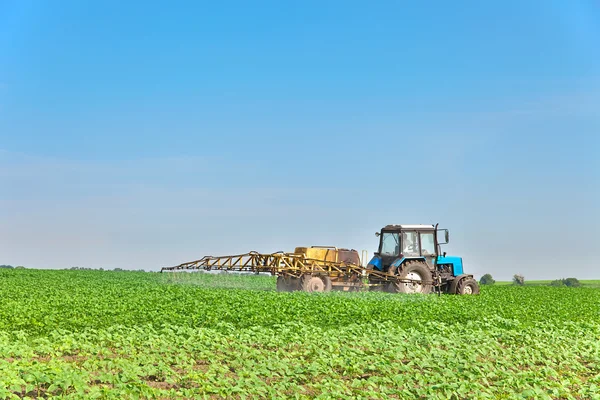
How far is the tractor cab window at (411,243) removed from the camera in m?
25.1

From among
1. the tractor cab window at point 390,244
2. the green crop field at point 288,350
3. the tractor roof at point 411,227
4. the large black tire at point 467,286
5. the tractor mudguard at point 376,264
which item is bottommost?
the green crop field at point 288,350

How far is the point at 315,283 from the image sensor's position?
2362 cm

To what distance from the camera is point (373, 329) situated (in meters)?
14.4

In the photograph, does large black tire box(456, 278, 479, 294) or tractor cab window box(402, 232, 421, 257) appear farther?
large black tire box(456, 278, 479, 294)

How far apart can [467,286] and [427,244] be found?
3145mm

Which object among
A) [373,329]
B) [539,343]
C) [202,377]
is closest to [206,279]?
[373,329]

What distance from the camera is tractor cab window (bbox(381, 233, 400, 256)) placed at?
25.2m

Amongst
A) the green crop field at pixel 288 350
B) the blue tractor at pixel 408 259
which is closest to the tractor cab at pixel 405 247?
the blue tractor at pixel 408 259

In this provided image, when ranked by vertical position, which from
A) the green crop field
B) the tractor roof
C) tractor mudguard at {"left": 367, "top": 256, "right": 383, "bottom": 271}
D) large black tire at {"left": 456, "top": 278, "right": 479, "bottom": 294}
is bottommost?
the green crop field

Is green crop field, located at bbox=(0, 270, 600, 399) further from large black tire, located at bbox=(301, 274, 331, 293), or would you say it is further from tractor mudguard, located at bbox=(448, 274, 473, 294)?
tractor mudguard, located at bbox=(448, 274, 473, 294)

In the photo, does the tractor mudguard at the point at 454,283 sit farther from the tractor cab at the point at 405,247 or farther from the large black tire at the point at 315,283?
the large black tire at the point at 315,283

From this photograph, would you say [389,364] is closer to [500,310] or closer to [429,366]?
[429,366]

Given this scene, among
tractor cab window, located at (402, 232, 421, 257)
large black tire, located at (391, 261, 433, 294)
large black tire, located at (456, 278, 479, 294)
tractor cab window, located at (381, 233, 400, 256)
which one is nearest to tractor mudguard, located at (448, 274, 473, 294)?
large black tire, located at (456, 278, 479, 294)

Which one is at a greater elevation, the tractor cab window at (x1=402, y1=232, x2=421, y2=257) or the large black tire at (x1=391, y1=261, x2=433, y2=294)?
the tractor cab window at (x1=402, y1=232, x2=421, y2=257)
